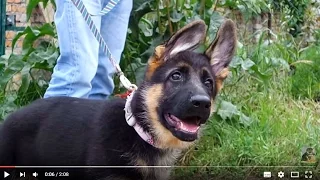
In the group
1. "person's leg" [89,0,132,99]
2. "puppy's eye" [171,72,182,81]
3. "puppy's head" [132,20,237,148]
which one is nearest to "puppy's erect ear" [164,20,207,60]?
"puppy's head" [132,20,237,148]

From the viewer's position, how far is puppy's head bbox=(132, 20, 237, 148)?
102 inches

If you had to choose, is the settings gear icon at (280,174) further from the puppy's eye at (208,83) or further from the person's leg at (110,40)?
the person's leg at (110,40)

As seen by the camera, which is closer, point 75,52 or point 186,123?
point 186,123

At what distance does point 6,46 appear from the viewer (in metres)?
5.36

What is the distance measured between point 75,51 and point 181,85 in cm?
75

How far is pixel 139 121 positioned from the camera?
275 centimetres

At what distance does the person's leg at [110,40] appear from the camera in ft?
11.3

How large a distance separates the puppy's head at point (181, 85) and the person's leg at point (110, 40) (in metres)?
0.66

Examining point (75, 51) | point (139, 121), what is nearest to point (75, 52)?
point (75, 51)

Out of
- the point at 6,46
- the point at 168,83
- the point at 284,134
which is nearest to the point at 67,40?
the point at 168,83

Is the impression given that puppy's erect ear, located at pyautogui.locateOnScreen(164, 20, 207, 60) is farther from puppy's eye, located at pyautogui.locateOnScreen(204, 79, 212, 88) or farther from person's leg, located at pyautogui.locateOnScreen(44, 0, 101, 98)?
person's leg, located at pyautogui.locateOnScreen(44, 0, 101, 98)

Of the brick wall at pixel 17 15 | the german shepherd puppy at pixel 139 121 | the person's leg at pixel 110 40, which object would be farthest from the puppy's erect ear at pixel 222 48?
the brick wall at pixel 17 15

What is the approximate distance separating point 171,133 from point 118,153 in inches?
9.3

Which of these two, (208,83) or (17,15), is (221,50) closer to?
(208,83)
